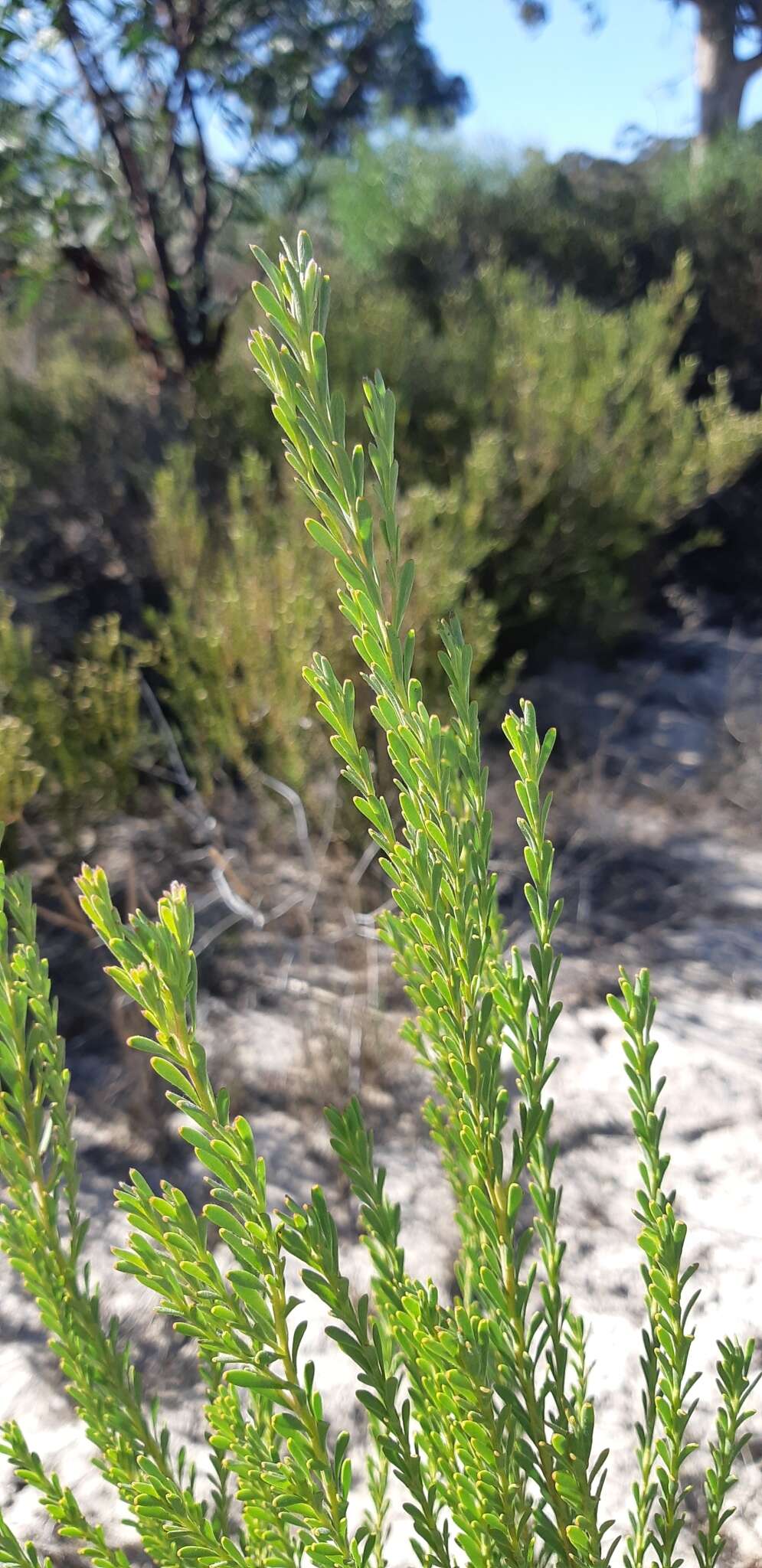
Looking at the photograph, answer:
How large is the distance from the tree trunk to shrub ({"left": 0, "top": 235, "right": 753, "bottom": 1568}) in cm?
1280

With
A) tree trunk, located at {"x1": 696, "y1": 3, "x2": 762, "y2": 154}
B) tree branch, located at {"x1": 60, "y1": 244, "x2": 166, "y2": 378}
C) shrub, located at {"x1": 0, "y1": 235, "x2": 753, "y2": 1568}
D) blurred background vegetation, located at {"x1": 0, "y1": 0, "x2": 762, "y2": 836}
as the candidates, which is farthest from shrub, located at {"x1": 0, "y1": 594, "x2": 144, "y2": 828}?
tree trunk, located at {"x1": 696, "y1": 3, "x2": 762, "y2": 154}

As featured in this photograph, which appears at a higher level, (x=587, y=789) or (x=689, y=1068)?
(x=587, y=789)

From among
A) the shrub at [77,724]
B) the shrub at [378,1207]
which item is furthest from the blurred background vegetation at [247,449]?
the shrub at [378,1207]

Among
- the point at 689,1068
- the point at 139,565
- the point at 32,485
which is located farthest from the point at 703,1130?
the point at 32,485

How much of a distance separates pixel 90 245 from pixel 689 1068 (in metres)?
3.98

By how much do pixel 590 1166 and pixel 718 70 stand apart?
12940 mm

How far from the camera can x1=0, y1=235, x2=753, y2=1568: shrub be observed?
0.63 meters

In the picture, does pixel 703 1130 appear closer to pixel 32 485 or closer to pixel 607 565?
pixel 607 565

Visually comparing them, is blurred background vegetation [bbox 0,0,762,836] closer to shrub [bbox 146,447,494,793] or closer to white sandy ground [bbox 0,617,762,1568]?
shrub [bbox 146,447,494,793]

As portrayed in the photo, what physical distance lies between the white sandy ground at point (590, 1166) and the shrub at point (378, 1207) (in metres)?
0.62

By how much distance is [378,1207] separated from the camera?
2.64ft

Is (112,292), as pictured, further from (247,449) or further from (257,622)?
(257,622)

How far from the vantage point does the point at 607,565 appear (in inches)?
151

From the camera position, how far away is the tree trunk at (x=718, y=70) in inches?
421
